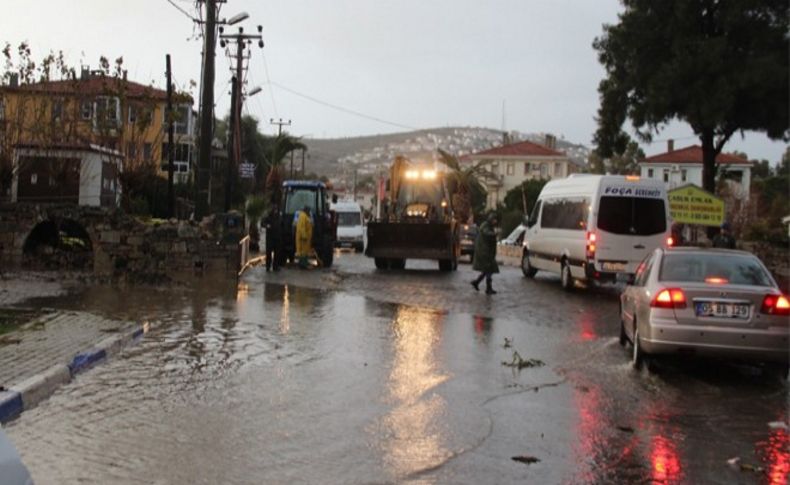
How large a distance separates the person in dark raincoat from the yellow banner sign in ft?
36.8

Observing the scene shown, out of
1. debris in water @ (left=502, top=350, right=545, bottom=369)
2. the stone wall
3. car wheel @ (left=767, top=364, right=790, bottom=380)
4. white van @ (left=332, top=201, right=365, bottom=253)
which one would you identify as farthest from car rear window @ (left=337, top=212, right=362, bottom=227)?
car wheel @ (left=767, top=364, right=790, bottom=380)

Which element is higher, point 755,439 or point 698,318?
point 698,318

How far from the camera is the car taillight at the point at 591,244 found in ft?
63.3

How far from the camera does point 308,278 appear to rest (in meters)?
22.1

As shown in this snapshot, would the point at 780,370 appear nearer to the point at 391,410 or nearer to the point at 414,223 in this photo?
the point at 391,410

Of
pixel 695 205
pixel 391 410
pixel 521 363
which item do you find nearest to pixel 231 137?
pixel 695 205

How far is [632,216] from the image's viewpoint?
19.5 m

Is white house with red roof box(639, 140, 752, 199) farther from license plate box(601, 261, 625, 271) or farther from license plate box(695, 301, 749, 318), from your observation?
license plate box(695, 301, 749, 318)

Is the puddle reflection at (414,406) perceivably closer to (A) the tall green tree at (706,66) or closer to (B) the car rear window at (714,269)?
(B) the car rear window at (714,269)

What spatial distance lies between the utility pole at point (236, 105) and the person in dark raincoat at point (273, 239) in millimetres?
9382

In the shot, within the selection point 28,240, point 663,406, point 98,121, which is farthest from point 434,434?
point 98,121

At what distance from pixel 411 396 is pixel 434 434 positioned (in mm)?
1490

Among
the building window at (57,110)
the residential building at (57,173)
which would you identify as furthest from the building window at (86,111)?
the residential building at (57,173)

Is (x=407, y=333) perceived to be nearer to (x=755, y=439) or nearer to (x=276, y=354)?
(x=276, y=354)
